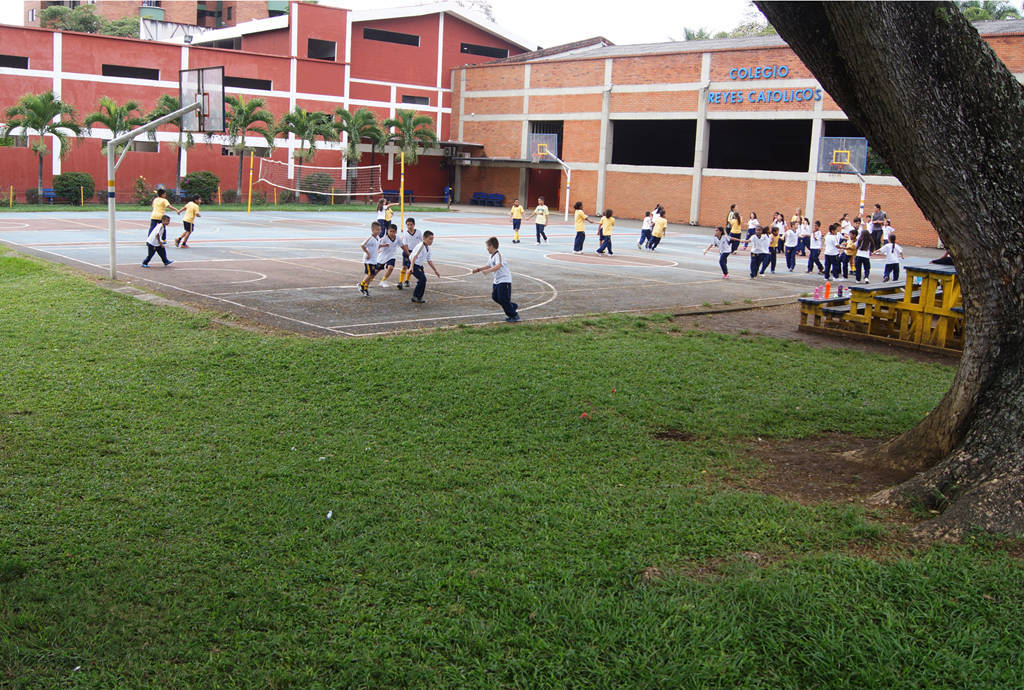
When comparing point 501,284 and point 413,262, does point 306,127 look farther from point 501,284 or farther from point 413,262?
point 501,284

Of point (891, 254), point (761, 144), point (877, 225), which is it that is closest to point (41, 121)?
point (877, 225)

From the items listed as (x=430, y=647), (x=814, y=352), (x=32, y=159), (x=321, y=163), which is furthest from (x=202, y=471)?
(x=321, y=163)

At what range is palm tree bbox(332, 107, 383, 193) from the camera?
51.9 m

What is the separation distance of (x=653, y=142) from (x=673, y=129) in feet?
5.21

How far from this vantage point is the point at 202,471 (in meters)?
7.42

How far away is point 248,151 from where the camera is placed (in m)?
51.8

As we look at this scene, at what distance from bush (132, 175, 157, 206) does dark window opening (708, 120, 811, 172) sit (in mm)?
30145

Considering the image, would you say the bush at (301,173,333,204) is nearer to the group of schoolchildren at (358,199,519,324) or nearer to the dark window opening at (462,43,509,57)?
the dark window opening at (462,43,509,57)

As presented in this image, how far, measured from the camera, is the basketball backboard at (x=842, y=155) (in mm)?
42188

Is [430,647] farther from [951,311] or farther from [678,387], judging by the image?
[951,311]

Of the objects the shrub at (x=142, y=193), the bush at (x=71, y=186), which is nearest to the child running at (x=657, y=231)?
the shrub at (x=142, y=193)

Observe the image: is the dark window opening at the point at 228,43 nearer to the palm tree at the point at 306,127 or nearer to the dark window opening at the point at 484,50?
the palm tree at the point at 306,127

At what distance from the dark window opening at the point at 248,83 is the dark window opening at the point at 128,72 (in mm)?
3899

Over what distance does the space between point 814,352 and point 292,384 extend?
7708 millimetres
